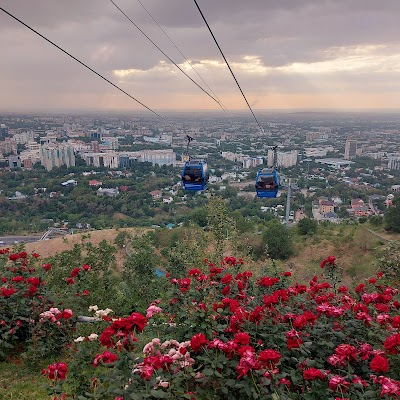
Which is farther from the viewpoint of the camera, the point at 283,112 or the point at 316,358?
the point at 283,112

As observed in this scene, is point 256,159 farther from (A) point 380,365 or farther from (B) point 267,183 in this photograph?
(A) point 380,365

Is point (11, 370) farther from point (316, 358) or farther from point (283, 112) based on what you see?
point (283, 112)

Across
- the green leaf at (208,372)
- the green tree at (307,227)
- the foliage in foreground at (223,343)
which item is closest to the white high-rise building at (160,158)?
the green tree at (307,227)

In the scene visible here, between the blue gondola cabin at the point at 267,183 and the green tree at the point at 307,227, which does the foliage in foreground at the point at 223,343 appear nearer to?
the blue gondola cabin at the point at 267,183

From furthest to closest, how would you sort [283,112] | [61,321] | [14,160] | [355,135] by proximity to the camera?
1. [283,112]
2. [355,135]
3. [14,160]
4. [61,321]

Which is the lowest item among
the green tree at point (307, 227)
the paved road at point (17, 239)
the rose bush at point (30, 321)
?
the paved road at point (17, 239)

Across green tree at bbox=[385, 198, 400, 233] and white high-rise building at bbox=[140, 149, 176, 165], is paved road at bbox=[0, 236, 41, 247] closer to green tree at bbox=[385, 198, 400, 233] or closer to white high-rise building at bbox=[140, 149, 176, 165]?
green tree at bbox=[385, 198, 400, 233]

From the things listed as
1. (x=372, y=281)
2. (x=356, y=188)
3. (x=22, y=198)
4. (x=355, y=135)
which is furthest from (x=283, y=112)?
(x=372, y=281)

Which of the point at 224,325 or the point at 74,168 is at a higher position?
the point at 224,325
